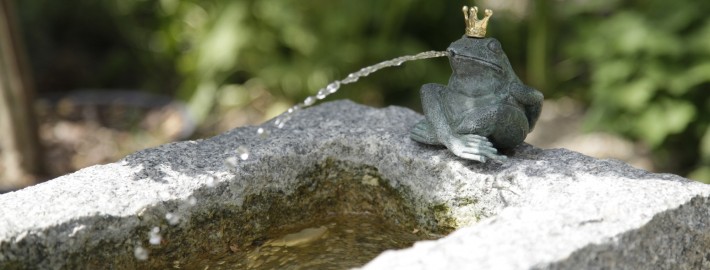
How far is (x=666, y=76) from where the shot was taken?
3.86 meters

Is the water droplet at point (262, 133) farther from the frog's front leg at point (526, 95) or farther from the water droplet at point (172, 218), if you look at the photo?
the frog's front leg at point (526, 95)

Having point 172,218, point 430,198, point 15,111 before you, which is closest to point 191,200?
point 172,218

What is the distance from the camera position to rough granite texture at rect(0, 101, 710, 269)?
171cm

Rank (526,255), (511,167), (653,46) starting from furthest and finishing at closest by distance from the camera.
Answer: (653,46), (511,167), (526,255)

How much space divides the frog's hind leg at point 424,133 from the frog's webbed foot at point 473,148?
8 centimetres

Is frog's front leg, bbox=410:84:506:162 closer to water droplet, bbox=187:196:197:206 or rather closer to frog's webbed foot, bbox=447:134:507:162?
frog's webbed foot, bbox=447:134:507:162

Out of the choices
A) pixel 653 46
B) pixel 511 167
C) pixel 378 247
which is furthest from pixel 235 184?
pixel 653 46

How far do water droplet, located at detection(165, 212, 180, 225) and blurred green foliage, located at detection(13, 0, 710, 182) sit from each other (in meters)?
2.45

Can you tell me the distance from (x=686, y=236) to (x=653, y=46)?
214 centimetres

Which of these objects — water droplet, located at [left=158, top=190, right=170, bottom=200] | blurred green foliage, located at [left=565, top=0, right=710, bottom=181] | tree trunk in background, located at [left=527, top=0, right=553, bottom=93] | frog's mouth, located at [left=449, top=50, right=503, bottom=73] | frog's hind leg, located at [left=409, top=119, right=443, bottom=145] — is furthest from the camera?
tree trunk in background, located at [left=527, top=0, right=553, bottom=93]

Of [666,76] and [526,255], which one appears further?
[666,76]

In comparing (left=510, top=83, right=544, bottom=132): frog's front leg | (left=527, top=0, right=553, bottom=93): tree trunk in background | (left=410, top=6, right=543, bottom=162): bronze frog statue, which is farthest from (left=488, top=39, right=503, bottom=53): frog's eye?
(left=527, top=0, right=553, bottom=93): tree trunk in background

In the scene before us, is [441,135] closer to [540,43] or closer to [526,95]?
[526,95]

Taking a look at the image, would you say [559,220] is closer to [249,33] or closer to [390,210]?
[390,210]
